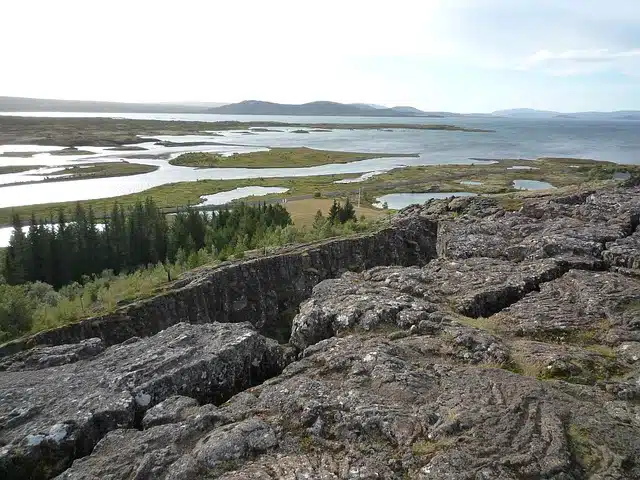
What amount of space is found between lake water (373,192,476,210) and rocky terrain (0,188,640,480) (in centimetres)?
6899

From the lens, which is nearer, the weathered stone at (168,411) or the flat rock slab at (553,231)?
the weathered stone at (168,411)

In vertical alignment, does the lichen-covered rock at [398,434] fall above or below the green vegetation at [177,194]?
above

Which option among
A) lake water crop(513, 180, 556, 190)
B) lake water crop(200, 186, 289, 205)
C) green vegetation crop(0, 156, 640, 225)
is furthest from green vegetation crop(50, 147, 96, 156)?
lake water crop(513, 180, 556, 190)

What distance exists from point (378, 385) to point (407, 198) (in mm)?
90657

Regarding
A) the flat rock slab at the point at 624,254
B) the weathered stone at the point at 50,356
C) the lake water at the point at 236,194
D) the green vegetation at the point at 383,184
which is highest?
the flat rock slab at the point at 624,254

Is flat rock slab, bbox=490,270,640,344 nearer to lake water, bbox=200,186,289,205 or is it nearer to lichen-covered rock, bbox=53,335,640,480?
lichen-covered rock, bbox=53,335,640,480

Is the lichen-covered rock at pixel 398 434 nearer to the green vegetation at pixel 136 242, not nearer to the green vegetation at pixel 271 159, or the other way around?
the green vegetation at pixel 136 242

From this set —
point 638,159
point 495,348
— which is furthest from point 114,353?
point 638,159

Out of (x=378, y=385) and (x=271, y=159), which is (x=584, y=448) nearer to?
(x=378, y=385)

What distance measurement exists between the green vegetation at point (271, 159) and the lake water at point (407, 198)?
204ft

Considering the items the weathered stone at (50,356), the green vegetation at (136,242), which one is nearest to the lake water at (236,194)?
the green vegetation at (136,242)

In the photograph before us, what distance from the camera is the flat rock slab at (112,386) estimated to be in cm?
1396

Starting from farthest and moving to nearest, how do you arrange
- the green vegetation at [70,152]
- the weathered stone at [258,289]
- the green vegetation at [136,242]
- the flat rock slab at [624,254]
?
the green vegetation at [70,152] → the green vegetation at [136,242] → the weathered stone at [258,289] → the flat rock slab at [624,254]

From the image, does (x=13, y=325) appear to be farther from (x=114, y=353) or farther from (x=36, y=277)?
(x=36, y=277)
